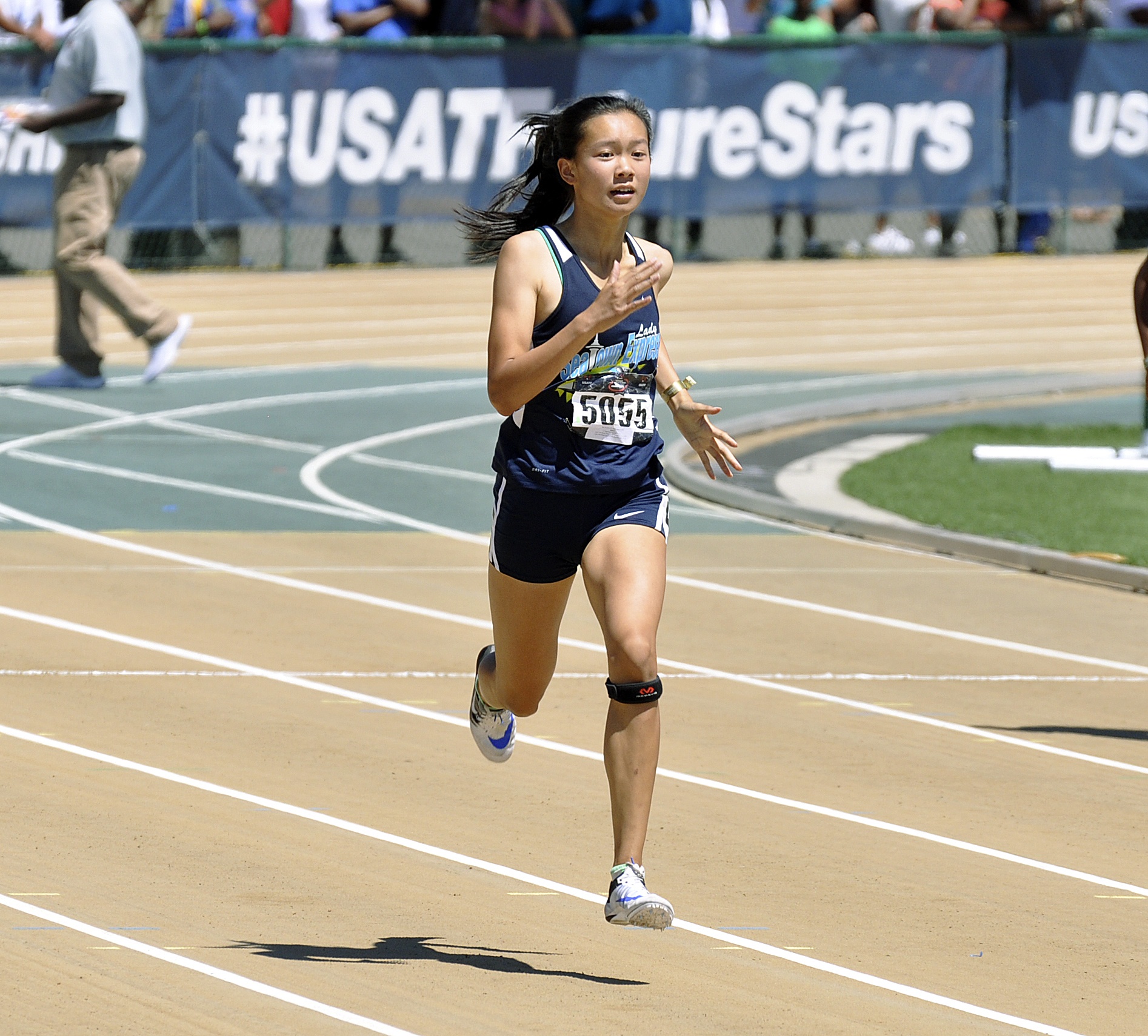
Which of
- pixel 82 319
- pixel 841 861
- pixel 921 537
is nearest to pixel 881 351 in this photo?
pixel 82 319

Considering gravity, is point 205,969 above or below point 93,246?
below

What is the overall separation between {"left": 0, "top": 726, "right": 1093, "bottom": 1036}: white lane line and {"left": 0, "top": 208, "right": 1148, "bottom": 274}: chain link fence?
1517 centimetres

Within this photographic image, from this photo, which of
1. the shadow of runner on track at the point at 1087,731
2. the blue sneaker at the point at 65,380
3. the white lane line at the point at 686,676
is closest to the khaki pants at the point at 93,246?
the blue sneaker at the point at 65,380

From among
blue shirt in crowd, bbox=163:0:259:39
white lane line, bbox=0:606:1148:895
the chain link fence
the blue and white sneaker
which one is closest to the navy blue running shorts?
the blue and white sneaker

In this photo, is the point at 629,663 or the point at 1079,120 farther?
the point at 1079,120

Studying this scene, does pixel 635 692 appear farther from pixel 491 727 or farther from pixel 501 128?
pixel 501 128

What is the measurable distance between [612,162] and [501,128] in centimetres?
1721

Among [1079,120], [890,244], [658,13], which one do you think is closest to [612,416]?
[658,13]

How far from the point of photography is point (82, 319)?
17766 millimetres

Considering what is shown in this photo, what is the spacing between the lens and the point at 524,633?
622 cm

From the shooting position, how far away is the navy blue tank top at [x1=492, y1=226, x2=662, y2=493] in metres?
5.96

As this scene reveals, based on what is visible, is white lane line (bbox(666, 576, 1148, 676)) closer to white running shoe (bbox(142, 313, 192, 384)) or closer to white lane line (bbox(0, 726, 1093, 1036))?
white lane line (bbox(0, 726, 1093, 1036))

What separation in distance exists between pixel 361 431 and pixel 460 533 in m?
4.10

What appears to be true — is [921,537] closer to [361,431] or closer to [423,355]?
[361,431]
